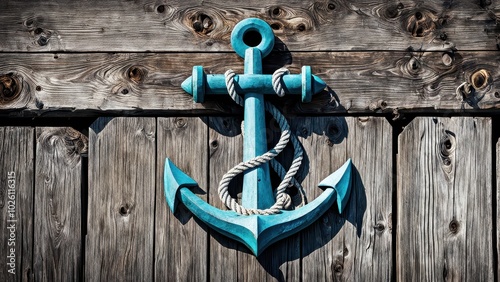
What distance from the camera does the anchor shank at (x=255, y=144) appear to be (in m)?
2.40

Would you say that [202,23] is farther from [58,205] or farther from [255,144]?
[58,205]

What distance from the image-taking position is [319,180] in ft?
8.23

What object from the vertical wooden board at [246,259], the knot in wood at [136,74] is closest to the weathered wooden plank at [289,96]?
the knot in wood at [136,74]

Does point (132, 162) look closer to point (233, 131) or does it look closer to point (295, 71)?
point (233, 131)

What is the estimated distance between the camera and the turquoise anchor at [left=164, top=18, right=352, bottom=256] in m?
2.38

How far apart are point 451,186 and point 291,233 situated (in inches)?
26.6

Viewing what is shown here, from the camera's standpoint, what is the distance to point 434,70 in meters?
2.56

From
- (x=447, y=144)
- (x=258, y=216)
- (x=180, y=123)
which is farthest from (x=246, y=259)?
(x=447, y=144)

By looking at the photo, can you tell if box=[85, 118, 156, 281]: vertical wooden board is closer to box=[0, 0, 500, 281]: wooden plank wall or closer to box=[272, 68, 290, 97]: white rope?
box=[0, 0, 500, 281]: wooden plank wall

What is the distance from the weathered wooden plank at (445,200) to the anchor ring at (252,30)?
2.14ft

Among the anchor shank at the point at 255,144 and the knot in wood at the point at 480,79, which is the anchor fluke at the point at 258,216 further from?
the knot in wood at the point at 480,79

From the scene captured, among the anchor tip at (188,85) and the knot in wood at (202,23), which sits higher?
the knot in wood at (202,23)

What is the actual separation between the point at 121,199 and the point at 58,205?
0.26 meters

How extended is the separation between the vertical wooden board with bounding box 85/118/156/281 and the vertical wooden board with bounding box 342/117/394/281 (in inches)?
31.3
